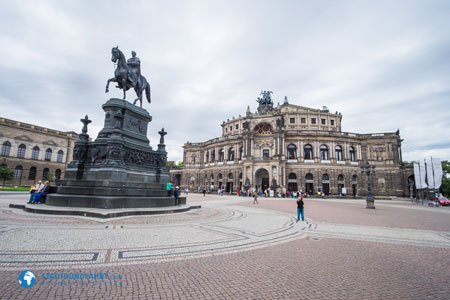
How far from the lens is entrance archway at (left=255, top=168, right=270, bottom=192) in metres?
42.6

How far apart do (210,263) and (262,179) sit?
40370 mm

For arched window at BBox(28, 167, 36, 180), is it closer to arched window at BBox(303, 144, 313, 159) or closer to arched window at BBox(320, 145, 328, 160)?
arched window at BBox(303, 144, 313, 159)

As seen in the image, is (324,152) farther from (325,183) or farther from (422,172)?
(422,172)

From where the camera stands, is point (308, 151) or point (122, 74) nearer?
point (122, 74)

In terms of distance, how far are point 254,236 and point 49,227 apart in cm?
611

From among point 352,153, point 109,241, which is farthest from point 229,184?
point 109,241

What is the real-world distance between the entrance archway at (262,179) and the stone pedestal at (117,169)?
31.5 meters

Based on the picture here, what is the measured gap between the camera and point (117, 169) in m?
10.2

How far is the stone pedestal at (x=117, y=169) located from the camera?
962cm

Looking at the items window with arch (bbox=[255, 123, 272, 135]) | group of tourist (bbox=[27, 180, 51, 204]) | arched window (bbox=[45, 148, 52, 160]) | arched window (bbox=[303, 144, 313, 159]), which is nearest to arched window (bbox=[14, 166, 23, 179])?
arched window (bbox=[45, 148, 52, 160])

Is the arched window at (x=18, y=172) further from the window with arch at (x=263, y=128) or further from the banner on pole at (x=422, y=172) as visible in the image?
the banner on pole at (x=422, y=172)

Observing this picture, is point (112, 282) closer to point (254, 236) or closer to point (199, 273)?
point (199, 273)

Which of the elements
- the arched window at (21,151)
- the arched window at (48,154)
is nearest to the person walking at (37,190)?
the arched window at (21,151)

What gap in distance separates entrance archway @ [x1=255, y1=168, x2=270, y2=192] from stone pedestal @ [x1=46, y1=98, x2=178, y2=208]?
3148cm
